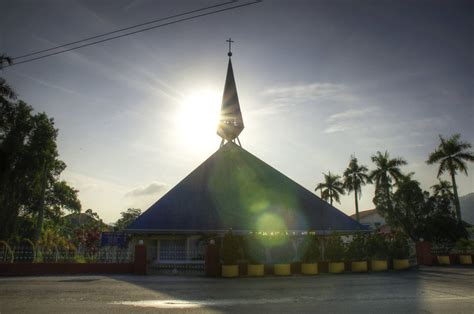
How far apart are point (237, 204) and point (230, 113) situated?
500 inches

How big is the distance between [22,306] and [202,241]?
14.3m

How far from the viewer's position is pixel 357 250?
19.4 metres

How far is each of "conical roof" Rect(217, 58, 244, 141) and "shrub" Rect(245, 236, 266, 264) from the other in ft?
52.0

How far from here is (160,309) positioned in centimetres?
822

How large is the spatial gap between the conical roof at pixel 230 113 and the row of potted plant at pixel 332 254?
1534 cm

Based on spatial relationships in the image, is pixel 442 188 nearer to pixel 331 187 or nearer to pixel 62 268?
pixel 331 187

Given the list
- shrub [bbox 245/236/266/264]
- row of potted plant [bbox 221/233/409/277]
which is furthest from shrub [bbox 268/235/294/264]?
shrub [bbox 245/236/266/264]

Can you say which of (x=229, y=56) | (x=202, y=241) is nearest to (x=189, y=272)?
(x=202, y=241)

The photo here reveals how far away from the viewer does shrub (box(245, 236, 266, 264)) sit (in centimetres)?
1809

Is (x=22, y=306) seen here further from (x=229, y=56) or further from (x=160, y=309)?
(x=229, y=56)

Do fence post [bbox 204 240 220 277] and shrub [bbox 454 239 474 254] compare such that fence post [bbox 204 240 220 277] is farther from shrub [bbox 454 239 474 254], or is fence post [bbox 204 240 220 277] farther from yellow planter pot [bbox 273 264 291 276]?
shrub [bbox 454 239 474 254]

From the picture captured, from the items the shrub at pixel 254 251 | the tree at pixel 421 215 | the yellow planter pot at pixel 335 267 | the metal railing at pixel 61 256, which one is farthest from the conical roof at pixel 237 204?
the tree at pixel 421 215

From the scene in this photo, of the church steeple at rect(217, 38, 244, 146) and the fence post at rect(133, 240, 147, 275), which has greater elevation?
the church steeple at rect(217, 38, 244, 146)

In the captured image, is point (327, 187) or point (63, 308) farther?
point (327, 187)
